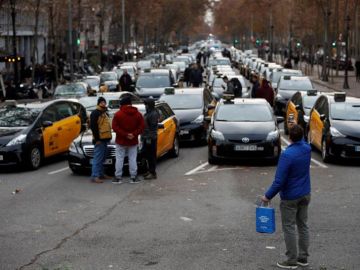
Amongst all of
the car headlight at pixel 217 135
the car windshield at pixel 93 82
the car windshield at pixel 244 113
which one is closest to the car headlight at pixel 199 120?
the car windshield at pixel 244 113

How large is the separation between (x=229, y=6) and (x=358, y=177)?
459 feet

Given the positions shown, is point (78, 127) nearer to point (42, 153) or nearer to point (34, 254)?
point (42, 153)

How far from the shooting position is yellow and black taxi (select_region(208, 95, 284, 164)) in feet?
55.5

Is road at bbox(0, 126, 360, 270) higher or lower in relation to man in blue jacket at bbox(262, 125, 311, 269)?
lower

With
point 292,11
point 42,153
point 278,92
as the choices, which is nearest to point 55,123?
point 42,153

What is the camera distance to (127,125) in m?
14.8

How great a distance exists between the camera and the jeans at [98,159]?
15.1 meters

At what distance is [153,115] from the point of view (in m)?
15.3

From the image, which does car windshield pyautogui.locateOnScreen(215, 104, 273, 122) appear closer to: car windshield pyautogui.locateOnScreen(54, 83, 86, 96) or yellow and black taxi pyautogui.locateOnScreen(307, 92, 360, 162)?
yellow and black taxi pyautogui.locateOnScreen(307, 92, 360, 162)

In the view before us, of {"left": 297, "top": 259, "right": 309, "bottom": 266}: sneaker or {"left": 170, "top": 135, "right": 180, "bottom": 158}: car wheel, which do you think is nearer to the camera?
{"left": 297, "top": 259, "right": 309, "bottom": 266}: sneaker

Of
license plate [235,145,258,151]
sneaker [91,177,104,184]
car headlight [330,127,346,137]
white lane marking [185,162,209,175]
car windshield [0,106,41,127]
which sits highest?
car windshield [0,106,41,127]

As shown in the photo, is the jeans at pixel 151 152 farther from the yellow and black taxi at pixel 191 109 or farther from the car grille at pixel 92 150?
Result: the yellow and black taxi at pixel 191 109

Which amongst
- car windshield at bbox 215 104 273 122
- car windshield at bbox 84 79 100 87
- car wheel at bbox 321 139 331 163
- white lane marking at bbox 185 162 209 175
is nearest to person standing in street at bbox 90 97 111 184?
white lane marking at bbox 185 162 209 175

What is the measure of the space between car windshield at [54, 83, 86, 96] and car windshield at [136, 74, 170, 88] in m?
2.36
